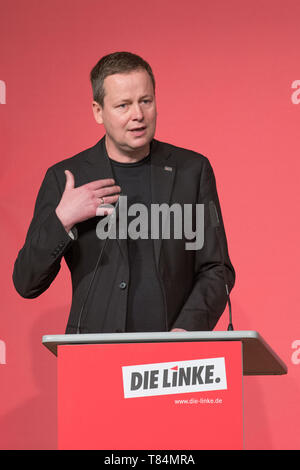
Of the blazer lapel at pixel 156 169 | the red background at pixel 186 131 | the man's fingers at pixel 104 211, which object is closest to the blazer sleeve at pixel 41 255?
the man's fingers at pixel 104 211

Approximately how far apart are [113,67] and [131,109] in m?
0.17

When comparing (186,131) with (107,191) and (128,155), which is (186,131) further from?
(107,191)

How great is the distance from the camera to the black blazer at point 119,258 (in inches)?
99.0

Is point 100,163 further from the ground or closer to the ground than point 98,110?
closer to the ground

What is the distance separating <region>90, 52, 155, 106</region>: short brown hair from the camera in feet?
8.96

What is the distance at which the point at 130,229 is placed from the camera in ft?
8.81

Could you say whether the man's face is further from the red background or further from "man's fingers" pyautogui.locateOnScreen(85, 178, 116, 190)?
the red background

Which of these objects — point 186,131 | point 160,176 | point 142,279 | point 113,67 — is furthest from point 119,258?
point 186,131

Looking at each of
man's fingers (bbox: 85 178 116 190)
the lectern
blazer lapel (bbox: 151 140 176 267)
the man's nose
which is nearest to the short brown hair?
the man's nose

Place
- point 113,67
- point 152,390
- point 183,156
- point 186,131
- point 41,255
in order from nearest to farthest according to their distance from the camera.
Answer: point 152,390 < point 41,255 < point 113,67 < point 183,156 < point 186,131

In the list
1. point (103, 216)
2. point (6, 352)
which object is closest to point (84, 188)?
point (103, 216)

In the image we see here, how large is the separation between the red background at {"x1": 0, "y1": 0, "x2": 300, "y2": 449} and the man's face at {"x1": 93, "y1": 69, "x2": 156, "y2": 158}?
119 cm

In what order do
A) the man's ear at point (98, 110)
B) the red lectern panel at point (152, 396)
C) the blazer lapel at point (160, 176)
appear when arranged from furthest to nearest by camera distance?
the man's ear at point (98, 110), the blazer lapel at point (160, 176), the red lectern panel at point (152, 396)

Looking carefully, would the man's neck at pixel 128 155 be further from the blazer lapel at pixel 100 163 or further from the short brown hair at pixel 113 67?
the short brown hair at pixel 113 67
